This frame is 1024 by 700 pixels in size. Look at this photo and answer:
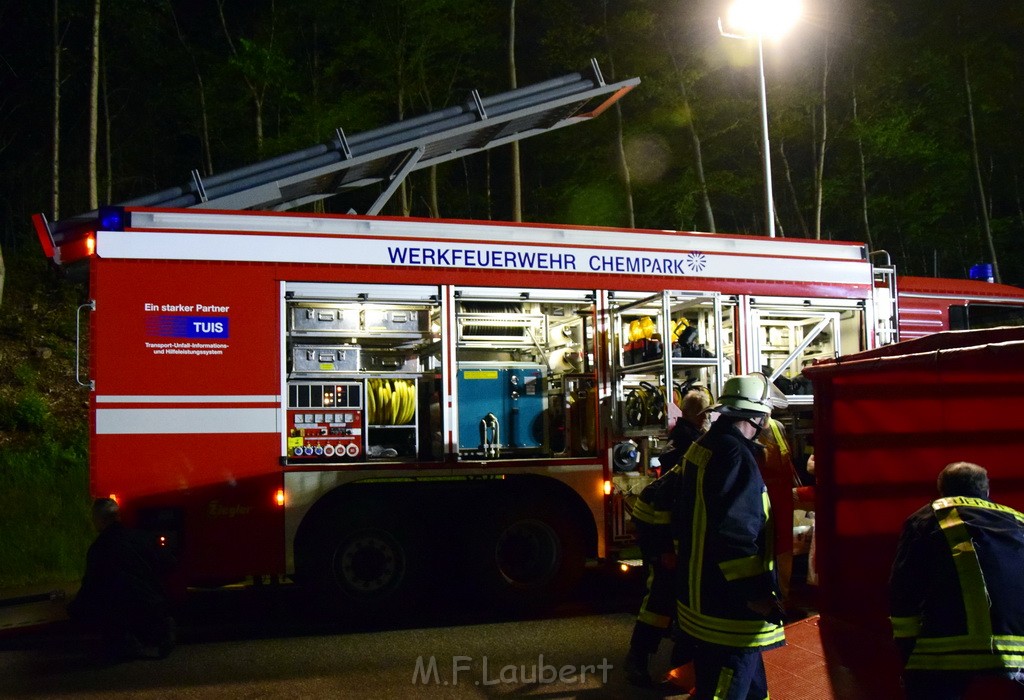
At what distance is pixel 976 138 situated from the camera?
2539 cm

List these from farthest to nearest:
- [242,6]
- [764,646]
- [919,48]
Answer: [242,6]
[919,48]
[764,646]

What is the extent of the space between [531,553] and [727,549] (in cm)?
391

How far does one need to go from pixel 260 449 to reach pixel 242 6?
21361 millimetres

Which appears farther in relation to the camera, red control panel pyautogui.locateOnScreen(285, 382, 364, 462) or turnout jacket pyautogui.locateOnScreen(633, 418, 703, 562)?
red control panel pyautogui.locateOnScreen(285, 382, 364, 462)

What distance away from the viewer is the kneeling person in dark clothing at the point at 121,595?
20.0 feet

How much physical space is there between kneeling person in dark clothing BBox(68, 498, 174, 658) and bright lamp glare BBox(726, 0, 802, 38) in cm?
1205

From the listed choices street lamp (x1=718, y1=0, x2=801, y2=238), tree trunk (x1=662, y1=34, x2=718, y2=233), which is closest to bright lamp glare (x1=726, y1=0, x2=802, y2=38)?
street lamp (x1=718, y1=0, x2=801, y2=238)

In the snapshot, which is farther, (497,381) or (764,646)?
(497,381)

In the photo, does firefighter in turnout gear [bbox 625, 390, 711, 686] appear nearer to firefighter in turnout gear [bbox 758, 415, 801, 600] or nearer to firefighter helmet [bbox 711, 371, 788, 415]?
firefighter in turnout gear [bbox 758, 415, 801, 600]

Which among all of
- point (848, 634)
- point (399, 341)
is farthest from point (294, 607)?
point (848, 634)

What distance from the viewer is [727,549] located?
3703mm

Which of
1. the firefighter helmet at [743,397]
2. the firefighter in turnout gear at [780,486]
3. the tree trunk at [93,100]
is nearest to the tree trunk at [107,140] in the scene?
the tree trunk at [93,100]

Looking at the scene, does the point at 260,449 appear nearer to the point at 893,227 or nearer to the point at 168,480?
the point at 168,480

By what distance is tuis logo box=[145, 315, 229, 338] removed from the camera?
22.2ft
